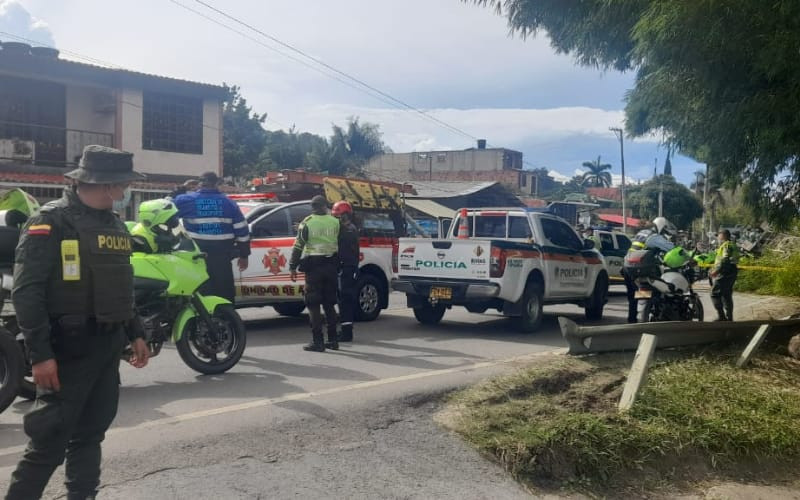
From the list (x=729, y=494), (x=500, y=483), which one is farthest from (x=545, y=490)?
(x=729, y=494)

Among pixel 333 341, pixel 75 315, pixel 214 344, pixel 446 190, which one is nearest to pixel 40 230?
pixel 75 315

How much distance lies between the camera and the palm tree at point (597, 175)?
94500 millimetres

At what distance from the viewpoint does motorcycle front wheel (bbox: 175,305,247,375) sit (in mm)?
6504

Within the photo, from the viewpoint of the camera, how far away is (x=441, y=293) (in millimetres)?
10102

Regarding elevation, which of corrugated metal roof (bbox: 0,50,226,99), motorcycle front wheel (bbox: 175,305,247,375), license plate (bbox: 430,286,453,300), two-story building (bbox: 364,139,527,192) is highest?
two-story building (bbox: 364,139,527,192)

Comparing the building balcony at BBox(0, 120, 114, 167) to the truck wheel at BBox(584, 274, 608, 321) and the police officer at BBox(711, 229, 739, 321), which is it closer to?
the truck wheel at BBox(584, 274, 608, 321)

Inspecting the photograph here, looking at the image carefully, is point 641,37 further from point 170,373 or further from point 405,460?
point 170,373

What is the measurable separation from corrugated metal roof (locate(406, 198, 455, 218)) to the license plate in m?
25.1

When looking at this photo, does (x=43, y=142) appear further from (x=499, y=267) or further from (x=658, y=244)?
(x=658, y=244)

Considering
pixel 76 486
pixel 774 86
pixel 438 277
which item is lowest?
pixel 76 486

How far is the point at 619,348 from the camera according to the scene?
6684mm

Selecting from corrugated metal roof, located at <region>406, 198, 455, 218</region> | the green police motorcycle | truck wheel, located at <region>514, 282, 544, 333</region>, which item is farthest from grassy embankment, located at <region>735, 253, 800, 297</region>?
corrugated metal roof, located at <region>406, 198, 455, 218</region>

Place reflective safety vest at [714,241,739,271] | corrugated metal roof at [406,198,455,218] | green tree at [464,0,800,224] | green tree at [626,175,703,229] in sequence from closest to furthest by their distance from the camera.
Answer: green tree at [464,0,800,224], reflective safety vest at [714,241,739,271], corrugated metal roof at [406,198,455,218], green tree at [626,175,703,229]

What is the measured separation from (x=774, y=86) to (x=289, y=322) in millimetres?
6912
